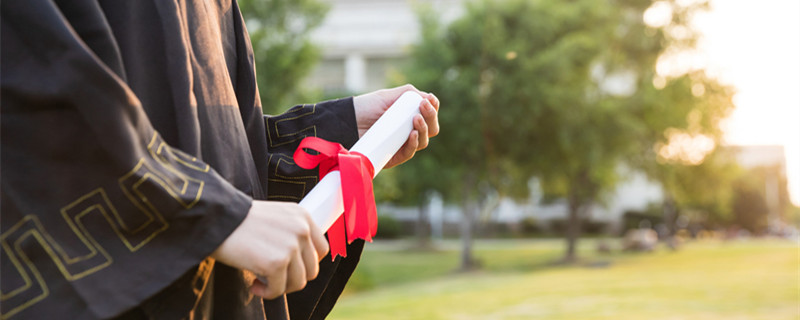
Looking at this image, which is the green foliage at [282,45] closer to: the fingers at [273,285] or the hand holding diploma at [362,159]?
the hand holding diploma at [362,159]

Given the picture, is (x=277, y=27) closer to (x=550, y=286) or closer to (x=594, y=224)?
(x=550, y=286)

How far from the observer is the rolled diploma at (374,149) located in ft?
3.37

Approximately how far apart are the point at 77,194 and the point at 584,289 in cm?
1142

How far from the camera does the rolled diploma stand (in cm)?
103

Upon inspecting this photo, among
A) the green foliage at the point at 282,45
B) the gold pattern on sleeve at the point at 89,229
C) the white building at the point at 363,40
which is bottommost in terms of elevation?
the gold pattern on sleeve at the point at 89,229

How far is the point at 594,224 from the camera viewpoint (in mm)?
36219

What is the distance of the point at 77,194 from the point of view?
2.71ft

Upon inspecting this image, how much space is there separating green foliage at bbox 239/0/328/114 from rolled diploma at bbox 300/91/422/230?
1193cm

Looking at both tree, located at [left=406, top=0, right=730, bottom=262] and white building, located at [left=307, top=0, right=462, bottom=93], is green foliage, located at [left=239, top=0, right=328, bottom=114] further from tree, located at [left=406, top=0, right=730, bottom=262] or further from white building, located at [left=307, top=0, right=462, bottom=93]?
white building, located at [left=307, top=0, right=462, bottom=93]

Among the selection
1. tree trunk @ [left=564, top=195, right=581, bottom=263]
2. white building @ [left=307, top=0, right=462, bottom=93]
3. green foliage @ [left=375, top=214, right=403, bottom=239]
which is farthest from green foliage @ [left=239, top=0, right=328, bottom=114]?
white building @ [left=307, top=0, right=462, bottom=93]

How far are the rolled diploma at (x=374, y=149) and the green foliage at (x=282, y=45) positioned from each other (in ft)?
39.1

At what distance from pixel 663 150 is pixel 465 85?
849 cm

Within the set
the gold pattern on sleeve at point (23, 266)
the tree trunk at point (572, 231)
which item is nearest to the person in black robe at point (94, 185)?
the gold pattern on sleeve at point (23, 266)

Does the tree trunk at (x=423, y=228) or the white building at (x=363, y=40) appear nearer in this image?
the tree trunk at (x=423, y=228)
